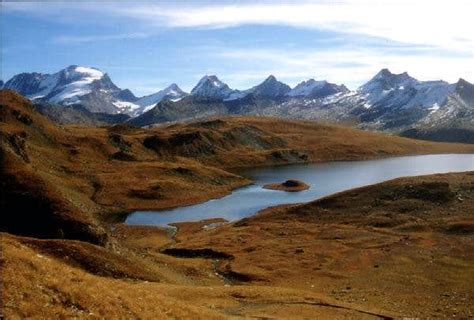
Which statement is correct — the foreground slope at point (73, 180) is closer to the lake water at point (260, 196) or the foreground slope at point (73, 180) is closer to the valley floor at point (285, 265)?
the lake water at point (260, 196)

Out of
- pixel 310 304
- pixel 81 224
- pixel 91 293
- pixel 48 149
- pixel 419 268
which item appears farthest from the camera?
pixel 48 149

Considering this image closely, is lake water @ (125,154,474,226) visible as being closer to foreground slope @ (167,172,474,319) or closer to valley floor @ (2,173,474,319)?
valley floor @ (2,173,474,319)

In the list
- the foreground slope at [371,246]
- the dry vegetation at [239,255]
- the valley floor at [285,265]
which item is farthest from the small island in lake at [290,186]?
the foreground slope at [371,246]

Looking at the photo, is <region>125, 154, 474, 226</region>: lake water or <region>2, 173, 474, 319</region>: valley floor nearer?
<region>2, 173, 474, 319</region>: valley floor

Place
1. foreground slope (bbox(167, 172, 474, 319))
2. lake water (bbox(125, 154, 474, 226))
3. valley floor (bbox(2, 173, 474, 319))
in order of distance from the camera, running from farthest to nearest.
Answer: lake water (bbox(125, 154, 474, 226))
foreground slope (bbox(167, 172, 474, 319))
valley floor (bbox(2, 173, 474, 319))

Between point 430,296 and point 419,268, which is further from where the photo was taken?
point 419,268

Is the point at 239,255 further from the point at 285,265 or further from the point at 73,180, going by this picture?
the point at 73,180

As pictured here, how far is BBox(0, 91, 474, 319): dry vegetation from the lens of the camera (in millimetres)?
32875

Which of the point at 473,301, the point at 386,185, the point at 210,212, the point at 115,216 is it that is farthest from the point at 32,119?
the point at 473,301

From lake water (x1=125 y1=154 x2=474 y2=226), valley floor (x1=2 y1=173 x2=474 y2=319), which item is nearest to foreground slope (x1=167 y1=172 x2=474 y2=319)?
valley floor (x1=2 y1=173 x2=474 y2=319)

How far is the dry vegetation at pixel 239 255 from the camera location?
32.9 meters

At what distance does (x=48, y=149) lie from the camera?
169 metres

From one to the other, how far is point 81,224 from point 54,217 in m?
3.71

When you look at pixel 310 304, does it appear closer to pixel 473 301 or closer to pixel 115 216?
pixel 473 301
